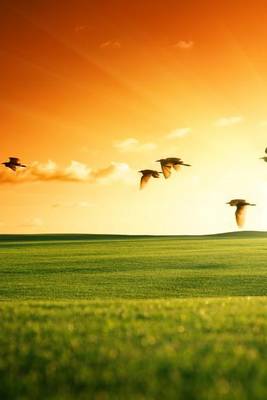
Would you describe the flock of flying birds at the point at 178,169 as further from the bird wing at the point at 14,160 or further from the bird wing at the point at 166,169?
the bird wing at the point at 14,160

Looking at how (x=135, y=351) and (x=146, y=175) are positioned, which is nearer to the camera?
(x=135, y=351)

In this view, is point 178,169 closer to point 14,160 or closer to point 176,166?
point 176,166

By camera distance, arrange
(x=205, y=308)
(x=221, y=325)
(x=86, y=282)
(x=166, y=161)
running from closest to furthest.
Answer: (x=221, y=325) < (x=205, y=308) < (x=166, y=161) < (x=86, y=282)

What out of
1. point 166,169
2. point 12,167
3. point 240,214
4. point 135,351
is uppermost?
point 12,167

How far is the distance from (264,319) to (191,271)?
3160 centimetres

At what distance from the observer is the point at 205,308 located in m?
13.8

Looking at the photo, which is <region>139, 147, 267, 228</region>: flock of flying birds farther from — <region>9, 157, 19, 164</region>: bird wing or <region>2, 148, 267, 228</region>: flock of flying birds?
→ <region>9, 157, 19, 164</region>: bird wing

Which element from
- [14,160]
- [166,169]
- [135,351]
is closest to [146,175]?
[166,169]

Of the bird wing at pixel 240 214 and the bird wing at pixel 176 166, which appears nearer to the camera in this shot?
the bird wing at pixel 176 166

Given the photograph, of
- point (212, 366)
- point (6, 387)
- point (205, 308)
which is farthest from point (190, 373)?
point (205, 308)

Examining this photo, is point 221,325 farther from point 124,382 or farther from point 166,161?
point 166,161

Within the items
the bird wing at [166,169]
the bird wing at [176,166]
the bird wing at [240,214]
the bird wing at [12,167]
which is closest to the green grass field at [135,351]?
the bird wing at [240,214]

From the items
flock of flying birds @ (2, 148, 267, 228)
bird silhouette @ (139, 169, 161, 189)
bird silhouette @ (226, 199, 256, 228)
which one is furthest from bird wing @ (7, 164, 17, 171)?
bird silhouette @ (226, 199, 256, 228)

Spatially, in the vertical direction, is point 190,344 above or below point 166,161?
below
